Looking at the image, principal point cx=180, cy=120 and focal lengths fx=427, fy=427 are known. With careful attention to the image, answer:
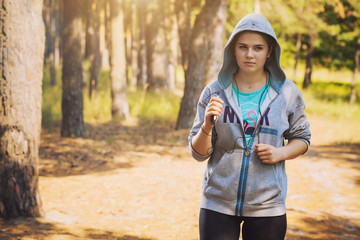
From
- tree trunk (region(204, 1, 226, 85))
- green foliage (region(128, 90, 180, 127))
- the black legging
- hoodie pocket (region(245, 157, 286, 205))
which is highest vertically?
tree trunk (region(204, 1, 226, 85))

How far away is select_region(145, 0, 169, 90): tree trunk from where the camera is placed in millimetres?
17453

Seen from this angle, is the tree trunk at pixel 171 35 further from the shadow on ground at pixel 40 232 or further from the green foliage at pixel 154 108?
the shadow on ground at pixel 40 232

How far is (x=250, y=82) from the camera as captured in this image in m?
2.46

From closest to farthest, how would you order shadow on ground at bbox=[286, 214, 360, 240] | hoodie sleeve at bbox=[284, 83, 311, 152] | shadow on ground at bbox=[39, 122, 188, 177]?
hoodie sleeve at bbox=[284, 83, 311, 152] → shadow on ground at bbox=[286, 214, 360, 240] → shadow on ground at bbox=[39, 122, 188, 177]

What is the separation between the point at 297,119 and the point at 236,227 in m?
0.70

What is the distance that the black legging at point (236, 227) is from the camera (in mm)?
2318

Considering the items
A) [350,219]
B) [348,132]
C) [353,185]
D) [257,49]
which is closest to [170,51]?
[348,132]

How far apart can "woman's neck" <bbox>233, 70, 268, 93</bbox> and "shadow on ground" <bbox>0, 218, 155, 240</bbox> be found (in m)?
2.63

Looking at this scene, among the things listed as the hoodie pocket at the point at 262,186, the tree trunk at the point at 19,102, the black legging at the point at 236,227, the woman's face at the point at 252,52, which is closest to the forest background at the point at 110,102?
the tree trunk at the point at 19,102

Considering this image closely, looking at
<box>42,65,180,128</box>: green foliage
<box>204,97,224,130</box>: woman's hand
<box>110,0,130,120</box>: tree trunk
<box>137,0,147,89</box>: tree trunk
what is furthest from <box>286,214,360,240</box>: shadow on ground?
<box>137,0,147,89</box>: tree trunk

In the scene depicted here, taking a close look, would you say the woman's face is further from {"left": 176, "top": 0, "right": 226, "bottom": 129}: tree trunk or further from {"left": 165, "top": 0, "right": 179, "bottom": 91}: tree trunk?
{"left": 165, "top": 0, "right": 179, "bottom": 91}: tree trunk

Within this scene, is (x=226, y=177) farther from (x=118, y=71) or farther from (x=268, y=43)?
(x=118, y=71)

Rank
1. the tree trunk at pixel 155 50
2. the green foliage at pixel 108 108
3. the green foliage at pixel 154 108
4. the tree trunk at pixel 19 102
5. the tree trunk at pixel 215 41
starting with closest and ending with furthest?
the tree trunk at pixel 19 102 < the tree trunk at pixel 215 41 < the green foliage at pixel 108 108 < the green foliage at pixel 154 108 < the tree trunk at pixel 155 50

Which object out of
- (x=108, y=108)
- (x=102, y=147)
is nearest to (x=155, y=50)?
(x=108, y=108)
